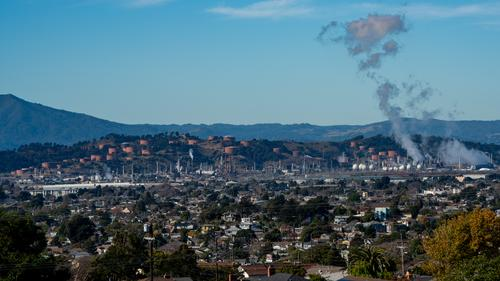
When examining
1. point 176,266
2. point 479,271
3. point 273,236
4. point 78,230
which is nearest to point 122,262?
point 176,266

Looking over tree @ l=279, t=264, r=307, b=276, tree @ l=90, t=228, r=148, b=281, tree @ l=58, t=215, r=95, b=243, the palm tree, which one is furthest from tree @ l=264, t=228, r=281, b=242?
the palm tree

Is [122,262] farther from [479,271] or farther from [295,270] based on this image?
[479,271]

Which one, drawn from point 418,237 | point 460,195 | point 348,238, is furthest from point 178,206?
point 418,237

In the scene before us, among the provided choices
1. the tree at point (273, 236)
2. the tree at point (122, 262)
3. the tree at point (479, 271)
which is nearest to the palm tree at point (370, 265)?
the tree at point (122, 262)

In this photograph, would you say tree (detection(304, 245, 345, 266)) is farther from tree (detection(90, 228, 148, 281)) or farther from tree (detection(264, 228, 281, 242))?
tree (detection(264, 228, 281, 242))

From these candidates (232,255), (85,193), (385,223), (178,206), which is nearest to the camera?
(232,255)

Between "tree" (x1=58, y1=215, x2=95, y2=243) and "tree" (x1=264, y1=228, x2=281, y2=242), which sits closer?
"tree" (x1=264, y1=228, x2=281, y2=242)

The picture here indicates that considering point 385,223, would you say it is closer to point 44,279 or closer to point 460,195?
point 460,195
